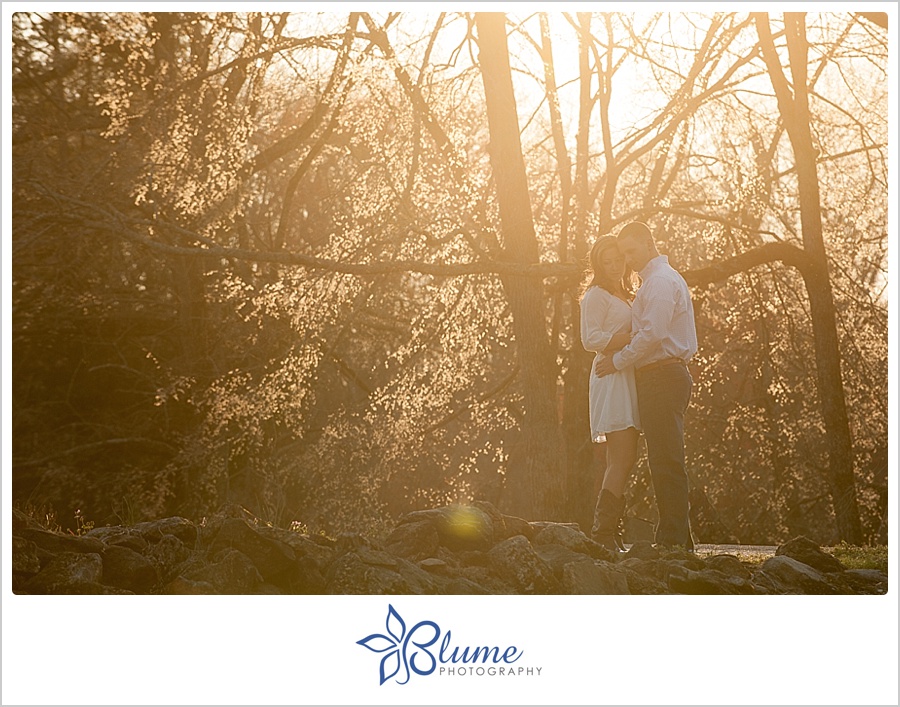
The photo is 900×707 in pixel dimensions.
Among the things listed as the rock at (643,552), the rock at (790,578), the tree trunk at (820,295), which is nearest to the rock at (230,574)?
the rock at (643,552)

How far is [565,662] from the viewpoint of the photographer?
3.11 metres

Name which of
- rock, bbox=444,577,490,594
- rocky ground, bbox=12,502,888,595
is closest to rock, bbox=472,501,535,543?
rocky ground, bbox=12,502,888,595

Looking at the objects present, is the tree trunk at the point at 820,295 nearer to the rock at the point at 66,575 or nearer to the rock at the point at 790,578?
the rock at the point at 790,578

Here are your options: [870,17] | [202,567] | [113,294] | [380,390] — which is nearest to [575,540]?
[202,567]

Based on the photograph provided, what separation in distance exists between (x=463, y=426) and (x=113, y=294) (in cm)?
331

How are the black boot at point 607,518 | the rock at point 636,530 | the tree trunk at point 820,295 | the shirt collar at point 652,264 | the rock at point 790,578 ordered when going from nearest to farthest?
the rock at point 790,578 → the shirt collar at point 652,264 → the black boot at point 607,518 → the tree trunk at point 820,295 → the rock at point 636,530

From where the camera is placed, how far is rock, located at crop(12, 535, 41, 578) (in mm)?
3496

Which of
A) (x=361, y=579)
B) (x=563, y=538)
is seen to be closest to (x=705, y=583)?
(x=563, y=538)

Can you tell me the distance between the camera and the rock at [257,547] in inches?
138

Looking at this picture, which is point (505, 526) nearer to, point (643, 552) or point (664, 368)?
point (643, 552)

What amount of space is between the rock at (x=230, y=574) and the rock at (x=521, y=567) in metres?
0.82

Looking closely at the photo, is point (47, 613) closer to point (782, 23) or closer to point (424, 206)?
point (424, 206)

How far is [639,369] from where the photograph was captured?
3930 millimetres

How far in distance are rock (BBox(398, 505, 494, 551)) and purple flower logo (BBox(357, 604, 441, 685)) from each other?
0.63m
